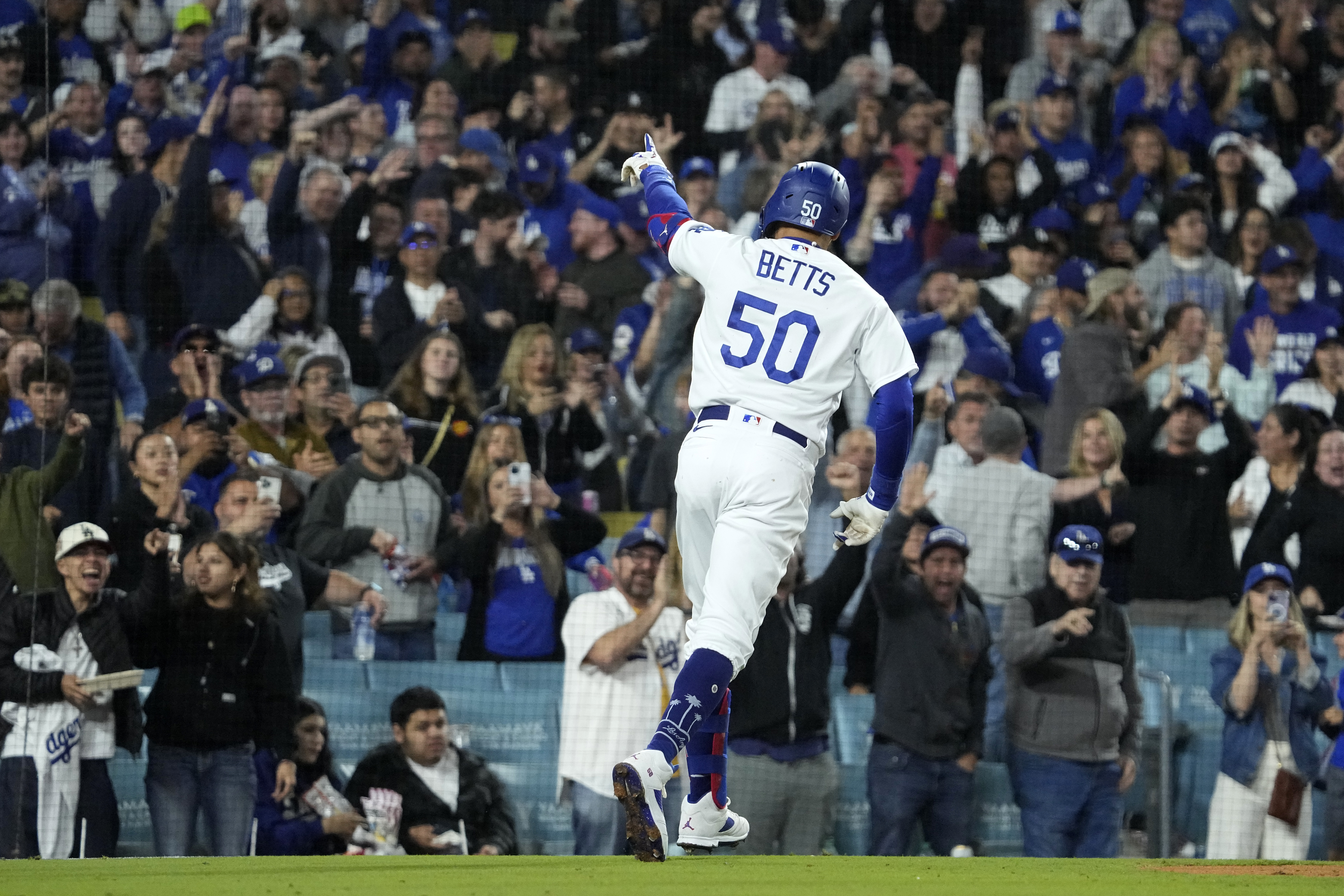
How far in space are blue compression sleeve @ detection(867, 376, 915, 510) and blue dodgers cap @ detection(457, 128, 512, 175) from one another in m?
4.94

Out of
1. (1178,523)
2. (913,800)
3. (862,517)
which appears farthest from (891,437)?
(1178,523)

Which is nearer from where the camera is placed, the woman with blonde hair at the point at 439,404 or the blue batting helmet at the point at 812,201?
the blue batting helmet at the point at 812,201

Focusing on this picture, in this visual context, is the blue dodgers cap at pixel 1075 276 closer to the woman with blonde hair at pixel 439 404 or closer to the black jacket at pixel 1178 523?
the black jacket at pixel 1178 523

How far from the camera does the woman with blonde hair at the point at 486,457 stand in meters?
7.49

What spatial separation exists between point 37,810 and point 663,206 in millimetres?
3882

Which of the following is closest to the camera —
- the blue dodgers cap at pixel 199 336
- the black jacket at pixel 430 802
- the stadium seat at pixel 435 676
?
the black jacket at pixel 430 802

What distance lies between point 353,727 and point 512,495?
127 cm

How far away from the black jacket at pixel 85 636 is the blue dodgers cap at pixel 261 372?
1.19m

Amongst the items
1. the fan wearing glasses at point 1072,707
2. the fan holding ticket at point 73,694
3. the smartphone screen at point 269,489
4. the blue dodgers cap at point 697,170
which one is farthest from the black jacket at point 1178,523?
the fan holding ticket at point 73,694

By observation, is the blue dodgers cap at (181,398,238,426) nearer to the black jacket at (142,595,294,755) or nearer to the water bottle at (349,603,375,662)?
the black jacket at (142,595,294,755)

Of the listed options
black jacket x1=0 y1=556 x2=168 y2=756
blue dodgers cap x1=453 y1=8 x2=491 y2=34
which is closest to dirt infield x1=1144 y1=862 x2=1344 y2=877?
black jacket x1=0 y1=556 x2=168 y2=756

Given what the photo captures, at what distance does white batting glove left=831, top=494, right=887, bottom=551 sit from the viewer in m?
4.36

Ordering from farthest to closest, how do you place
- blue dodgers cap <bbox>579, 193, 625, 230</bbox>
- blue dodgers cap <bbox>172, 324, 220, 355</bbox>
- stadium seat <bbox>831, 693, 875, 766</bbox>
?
1. blue dodgers cap <bbox>579, 193, 625, 230</bbox>
2. blue dodgers cap <bbox>172, 324, 220, 355</bbox>
3. stadium seat <bbox>831, 693, 875, 766</bbox>

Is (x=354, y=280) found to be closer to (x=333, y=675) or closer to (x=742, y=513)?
(x=333, y=675)
